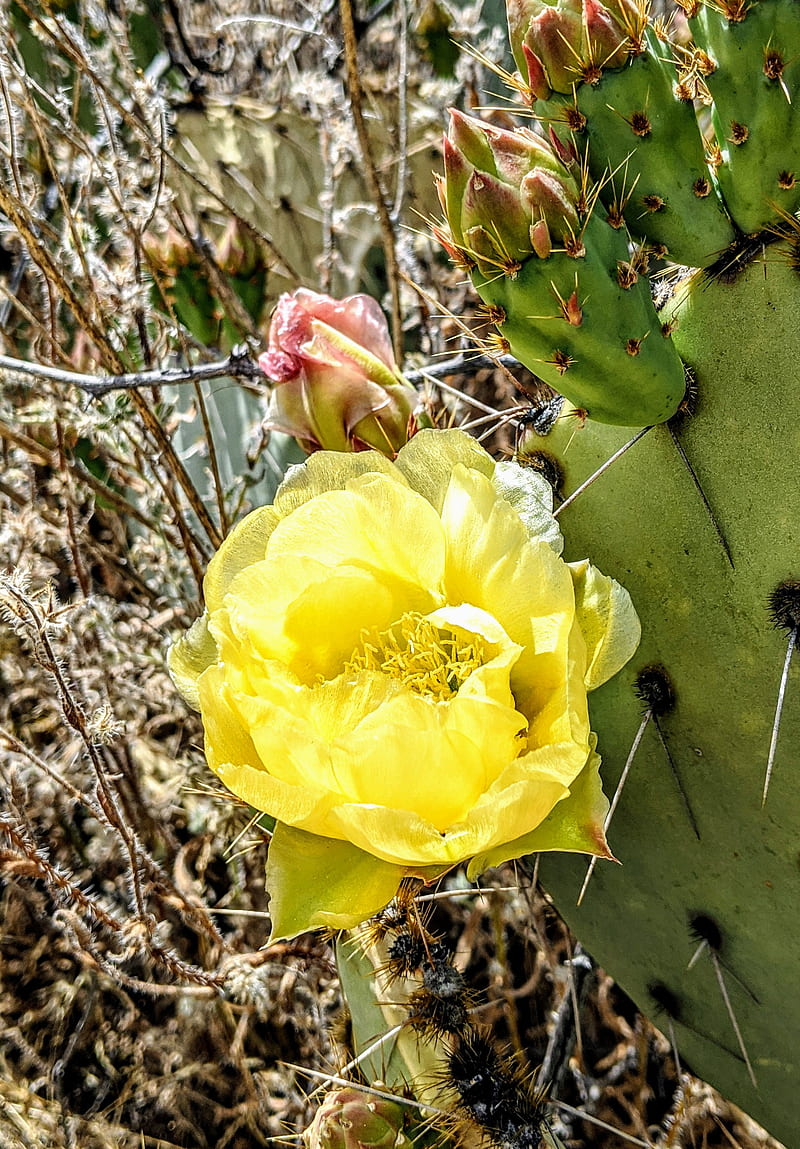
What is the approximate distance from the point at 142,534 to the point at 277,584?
35.3 inches

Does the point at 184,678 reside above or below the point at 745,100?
below

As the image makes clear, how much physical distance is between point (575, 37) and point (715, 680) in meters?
0.38

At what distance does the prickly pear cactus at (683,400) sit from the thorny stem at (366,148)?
1.10 feet

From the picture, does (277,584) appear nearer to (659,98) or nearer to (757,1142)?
(659,98)

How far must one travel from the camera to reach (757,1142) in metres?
0.99

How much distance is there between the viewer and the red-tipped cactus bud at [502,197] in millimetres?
525

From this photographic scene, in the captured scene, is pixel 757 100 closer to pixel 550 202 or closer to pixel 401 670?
pixel 550 202

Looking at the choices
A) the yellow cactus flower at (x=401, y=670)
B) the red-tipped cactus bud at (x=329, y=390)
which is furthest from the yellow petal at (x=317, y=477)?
the red-tipped cactus bud at (x=329, y=390)

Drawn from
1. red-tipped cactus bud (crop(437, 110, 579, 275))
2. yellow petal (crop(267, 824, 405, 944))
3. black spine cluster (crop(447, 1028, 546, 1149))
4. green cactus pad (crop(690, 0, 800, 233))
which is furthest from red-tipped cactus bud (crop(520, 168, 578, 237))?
black spine cluster (crop(447, 1028, 546, 1149))

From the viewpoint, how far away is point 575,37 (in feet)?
1.79

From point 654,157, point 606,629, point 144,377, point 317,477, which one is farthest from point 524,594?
point 144,377

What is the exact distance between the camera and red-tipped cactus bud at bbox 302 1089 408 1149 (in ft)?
1.96

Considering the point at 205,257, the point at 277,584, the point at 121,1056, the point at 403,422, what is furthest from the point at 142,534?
the point at 277,584

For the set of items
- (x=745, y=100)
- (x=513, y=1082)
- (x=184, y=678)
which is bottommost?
(x=513, y=1082)
